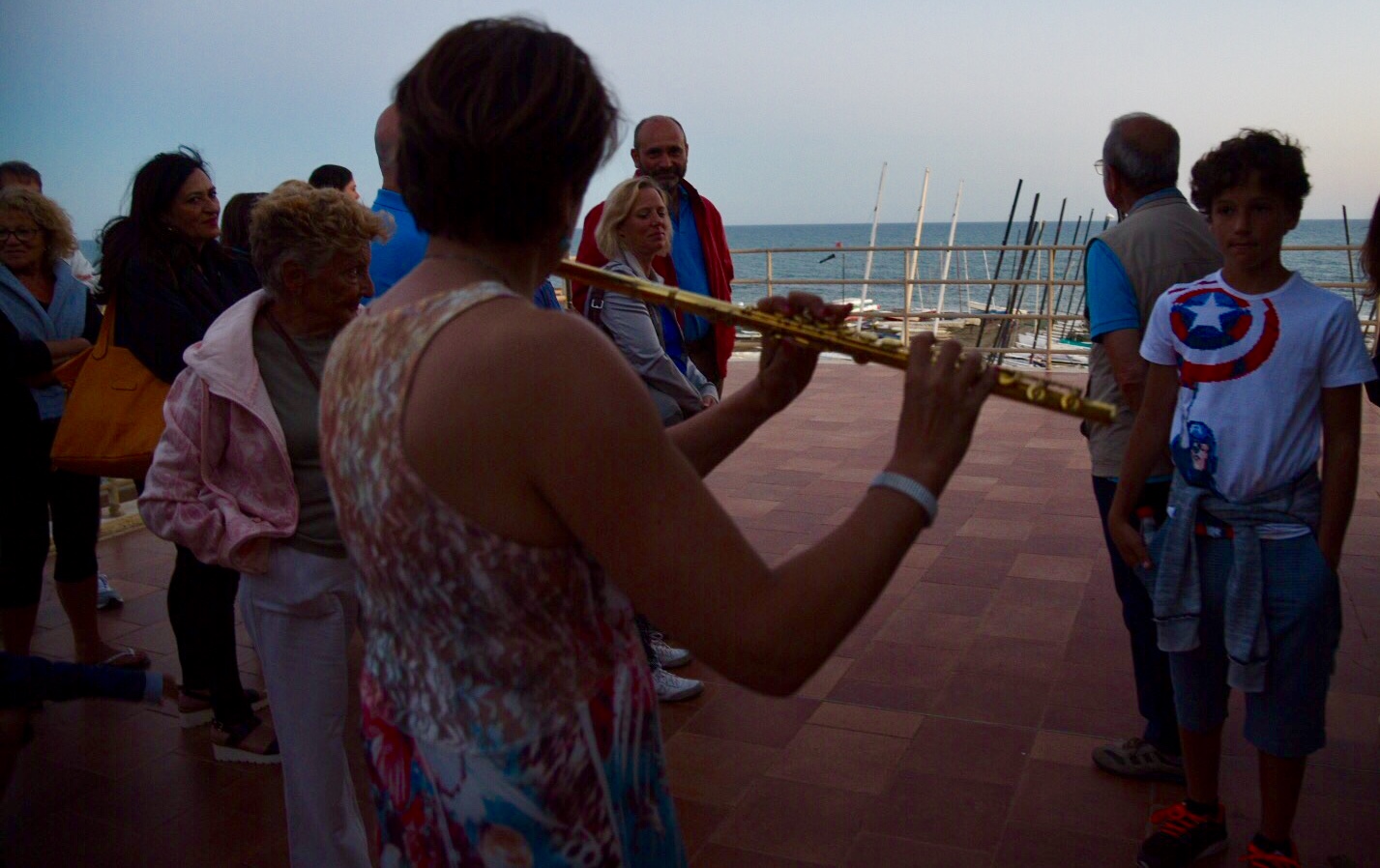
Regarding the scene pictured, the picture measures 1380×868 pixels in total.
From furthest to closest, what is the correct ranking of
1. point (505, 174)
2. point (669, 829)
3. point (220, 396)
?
1. point (220, 396)
2. point (669, 829)
3. point (505, 174)

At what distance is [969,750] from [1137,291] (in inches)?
52.0

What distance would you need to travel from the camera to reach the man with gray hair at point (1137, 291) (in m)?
2.60

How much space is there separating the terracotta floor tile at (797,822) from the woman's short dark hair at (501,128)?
6.37 ft

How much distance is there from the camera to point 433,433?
100 centimetres

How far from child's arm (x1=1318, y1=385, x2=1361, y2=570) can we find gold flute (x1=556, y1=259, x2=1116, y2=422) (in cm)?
108

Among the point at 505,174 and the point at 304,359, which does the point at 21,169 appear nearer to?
the point at 304,359

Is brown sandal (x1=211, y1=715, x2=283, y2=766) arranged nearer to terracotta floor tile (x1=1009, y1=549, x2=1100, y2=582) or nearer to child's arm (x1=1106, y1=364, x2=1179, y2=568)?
child's arm (x1=1106, y1=364, x2=1179, y2=568)

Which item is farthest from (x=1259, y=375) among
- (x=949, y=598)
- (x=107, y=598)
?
(x=107, y=598)

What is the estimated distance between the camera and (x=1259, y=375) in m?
2.14

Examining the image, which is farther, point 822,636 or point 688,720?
point 688,720

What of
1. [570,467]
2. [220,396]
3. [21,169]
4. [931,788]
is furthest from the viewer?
[21,169]

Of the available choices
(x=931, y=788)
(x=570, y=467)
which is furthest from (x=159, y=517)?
(x=931, y=788)

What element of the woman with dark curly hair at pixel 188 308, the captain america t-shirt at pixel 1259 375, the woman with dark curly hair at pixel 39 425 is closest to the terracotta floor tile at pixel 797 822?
the captain america t-shirt at pixel 1259 375

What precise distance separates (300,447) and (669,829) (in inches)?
54.5
